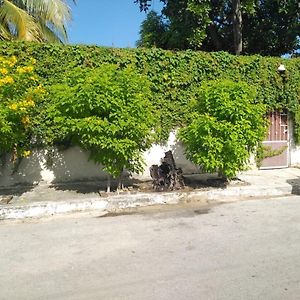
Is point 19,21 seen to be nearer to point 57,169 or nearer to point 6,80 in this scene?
point 57,169

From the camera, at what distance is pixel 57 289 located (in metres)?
4.13

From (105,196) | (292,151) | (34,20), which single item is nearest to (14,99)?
(105,196)

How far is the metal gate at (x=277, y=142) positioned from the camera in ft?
39.4

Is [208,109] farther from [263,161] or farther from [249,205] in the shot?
[263,161]

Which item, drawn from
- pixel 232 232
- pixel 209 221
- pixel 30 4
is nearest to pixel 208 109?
pixel 209 221

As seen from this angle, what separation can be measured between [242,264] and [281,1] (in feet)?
43.5

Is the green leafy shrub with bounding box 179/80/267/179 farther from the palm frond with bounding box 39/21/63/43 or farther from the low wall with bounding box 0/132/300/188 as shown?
the palm frond with bounding box 39/21/63/43

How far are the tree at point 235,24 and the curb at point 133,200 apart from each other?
7.59 metres

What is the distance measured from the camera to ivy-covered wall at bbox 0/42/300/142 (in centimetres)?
938

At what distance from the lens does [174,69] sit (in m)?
10.5

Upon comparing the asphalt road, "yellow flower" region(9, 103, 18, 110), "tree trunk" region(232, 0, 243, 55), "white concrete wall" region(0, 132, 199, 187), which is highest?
"tree trunk" region(232, 0, 243, 55)

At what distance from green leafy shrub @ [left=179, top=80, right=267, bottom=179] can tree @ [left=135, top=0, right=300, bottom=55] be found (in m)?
6.23

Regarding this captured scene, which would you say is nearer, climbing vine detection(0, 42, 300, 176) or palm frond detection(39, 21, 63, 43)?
climbing vine detection(0, 42, 300, 176)

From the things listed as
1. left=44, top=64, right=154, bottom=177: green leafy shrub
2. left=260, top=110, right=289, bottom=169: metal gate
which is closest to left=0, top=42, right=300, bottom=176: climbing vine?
left=44, top=64, right=154, bottom=177: green leafy shrub
